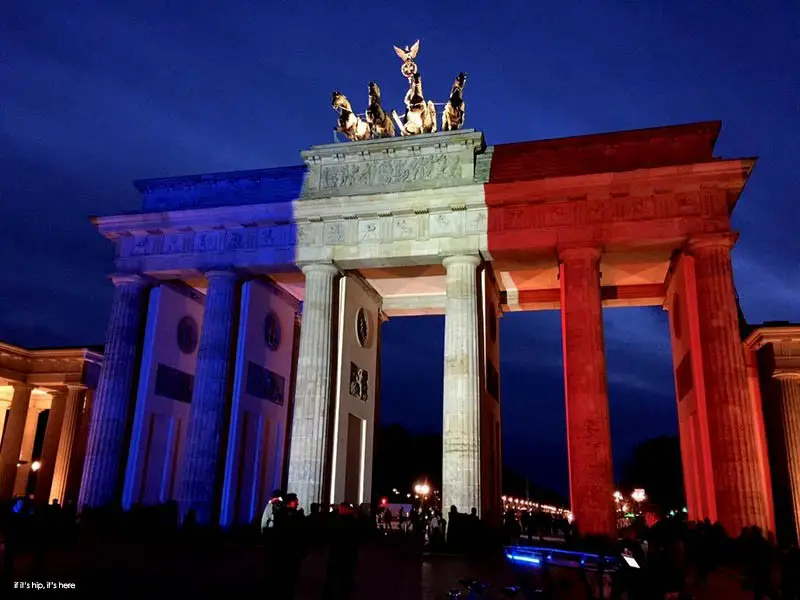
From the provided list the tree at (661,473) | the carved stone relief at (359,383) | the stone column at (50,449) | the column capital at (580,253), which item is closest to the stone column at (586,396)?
the column capital at (580,253)

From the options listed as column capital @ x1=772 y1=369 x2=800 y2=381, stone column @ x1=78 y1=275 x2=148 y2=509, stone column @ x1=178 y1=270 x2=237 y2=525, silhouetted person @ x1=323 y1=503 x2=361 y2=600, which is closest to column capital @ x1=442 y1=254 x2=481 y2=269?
stone column @ x1=178 y1=270 x2=237 y2=525

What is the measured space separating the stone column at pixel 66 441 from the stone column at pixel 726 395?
3054 centimetres

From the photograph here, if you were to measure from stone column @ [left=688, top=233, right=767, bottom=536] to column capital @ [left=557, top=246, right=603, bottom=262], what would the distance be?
290 cm

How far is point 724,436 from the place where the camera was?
19359mm

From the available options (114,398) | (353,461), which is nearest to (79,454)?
(114,398)

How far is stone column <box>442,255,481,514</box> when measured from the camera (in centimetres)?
2064

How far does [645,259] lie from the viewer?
2402 centimetres

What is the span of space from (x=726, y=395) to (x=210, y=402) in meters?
16.9

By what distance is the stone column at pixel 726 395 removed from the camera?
1877 cm

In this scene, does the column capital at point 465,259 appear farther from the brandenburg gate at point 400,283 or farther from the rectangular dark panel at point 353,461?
the rectangular dark panel at point 353,461

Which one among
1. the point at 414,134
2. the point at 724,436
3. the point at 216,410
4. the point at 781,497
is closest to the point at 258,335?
the point at 216,410

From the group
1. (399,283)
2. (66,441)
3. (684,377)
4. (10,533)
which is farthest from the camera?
(66,441)

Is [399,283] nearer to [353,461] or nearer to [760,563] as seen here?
[353,461]

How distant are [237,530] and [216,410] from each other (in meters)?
4.18
